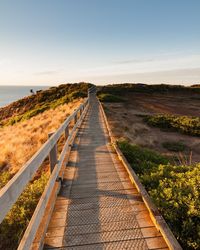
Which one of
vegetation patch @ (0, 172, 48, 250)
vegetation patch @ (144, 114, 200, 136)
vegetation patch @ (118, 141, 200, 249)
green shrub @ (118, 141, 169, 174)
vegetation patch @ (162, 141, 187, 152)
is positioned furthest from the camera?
vegetation patch @ (144, 114, 200, 136)

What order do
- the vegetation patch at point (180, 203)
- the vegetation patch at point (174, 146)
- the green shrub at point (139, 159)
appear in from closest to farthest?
the vegetation patch at point (180, 203), the green shrub at point (139, 159), the vegetation patch at point (174, 146)

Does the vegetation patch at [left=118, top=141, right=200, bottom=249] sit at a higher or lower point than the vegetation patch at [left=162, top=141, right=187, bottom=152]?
higher

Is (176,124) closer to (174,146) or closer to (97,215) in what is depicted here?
(174,146)

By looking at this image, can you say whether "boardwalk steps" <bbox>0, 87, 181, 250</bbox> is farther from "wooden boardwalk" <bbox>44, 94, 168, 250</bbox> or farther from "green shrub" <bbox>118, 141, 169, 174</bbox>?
"green shrub" <bbox>118, 141, 169, 174</bbox>

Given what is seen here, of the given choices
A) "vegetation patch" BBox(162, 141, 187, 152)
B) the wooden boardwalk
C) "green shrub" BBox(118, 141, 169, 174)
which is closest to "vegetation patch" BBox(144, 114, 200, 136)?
"vegetation patch" BBox(162, 141, 187, 152)

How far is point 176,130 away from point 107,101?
58.9 feet

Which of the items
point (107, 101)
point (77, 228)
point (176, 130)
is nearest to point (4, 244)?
point (77, 228)

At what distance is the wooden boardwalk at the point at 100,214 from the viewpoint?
376 cm

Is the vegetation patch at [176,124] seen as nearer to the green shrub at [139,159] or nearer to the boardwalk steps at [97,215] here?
the green shrub at [139,159]

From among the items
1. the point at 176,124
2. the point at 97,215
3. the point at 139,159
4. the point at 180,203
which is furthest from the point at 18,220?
the point at 176,124

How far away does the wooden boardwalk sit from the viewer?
12.3 ft

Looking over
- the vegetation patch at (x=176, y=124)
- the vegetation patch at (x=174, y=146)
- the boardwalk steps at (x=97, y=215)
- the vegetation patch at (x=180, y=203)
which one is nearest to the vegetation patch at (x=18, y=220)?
the boardwalk steps at (x=97, y=215)

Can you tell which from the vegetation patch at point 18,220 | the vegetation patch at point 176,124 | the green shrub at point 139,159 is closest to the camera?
the vegetation patch at point 18,220

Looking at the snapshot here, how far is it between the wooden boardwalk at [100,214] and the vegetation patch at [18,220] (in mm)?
687
